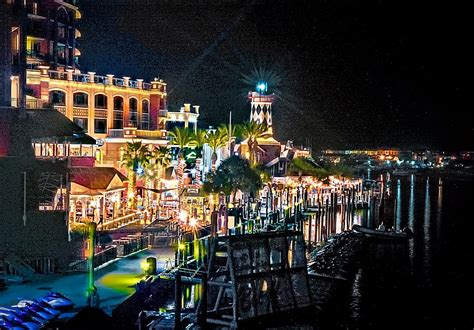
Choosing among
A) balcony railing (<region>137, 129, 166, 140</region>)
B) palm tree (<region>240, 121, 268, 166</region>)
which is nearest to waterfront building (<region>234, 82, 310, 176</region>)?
palm tree (<region>240, 121, 268, 166</region>)

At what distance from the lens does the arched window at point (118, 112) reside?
60375 millimetres

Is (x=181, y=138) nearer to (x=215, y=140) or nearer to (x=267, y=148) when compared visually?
(x=215, y=140)

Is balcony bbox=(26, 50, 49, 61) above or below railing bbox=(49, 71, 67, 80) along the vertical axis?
above

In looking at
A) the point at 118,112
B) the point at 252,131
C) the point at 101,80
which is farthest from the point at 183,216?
the point at 252,131

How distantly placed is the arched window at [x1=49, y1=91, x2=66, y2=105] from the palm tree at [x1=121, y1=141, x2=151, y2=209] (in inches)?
276

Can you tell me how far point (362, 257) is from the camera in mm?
45188

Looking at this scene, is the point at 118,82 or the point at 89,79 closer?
the point at 89,79

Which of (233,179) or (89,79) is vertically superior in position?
(89,79)

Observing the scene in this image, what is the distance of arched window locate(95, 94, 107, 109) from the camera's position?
193 feet

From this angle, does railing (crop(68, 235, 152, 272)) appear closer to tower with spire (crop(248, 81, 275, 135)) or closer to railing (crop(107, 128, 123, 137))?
railing (crop(107, 128, 123, 137))

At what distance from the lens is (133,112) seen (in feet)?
206

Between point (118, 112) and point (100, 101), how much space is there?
7.57 ft

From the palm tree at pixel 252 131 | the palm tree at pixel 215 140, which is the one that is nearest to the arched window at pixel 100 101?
the palm tree at pixel 215 140

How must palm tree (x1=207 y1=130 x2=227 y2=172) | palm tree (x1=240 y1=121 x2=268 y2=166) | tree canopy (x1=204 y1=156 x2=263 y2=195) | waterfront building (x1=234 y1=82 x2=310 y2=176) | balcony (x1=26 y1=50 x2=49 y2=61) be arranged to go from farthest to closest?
palm tree (x1=240 y1=121 x2=268 y2=166) → waterfront building (x1=234 y1=82 x2=310 y2=176) → palm tree (x1=207 y1=130 x2=227 y2=172) → balcony (x1=26 y1=50 x2=49 y2=61) → tree canopy (x1=204 y1=156 x2=263 y2=195)
